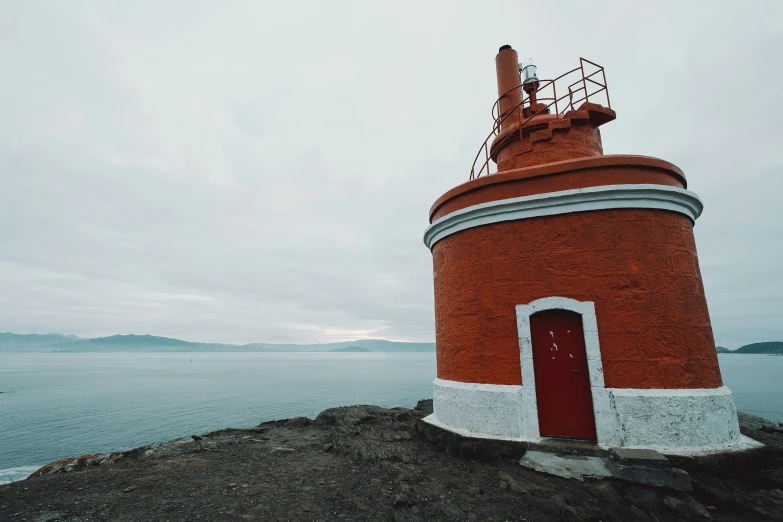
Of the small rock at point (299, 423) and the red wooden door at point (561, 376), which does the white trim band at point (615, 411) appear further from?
the small rock at point (299, 423)

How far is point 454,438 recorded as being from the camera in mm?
7086

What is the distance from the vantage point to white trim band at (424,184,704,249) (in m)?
6.64

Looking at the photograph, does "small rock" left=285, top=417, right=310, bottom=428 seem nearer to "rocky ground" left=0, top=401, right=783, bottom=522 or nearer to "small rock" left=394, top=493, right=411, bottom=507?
"rocky ground" left=0, top=401, right=783, bottom=522

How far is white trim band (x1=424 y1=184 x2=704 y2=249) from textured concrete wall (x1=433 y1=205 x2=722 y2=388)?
126 millimetres

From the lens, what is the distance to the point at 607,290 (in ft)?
21.3

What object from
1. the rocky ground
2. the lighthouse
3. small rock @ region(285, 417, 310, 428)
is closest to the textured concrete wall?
the lighthouse

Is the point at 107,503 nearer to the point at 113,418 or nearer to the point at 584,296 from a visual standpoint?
the point at 584,296

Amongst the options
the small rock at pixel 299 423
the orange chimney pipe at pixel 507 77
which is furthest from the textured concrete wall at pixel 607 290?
the small rock at pixel 299 423

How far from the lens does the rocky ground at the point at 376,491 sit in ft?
16.1

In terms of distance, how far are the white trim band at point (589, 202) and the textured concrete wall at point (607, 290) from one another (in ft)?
0.41

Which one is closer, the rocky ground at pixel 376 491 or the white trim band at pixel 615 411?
the rocky ground at pixel 376 491

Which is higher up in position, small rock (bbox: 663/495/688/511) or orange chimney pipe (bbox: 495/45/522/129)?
orange chimney pipe (bbox: 495/45/522/129)

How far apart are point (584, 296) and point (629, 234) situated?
4.35 ft

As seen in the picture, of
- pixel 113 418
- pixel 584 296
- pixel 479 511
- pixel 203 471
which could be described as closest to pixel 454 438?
pixel 479 511
